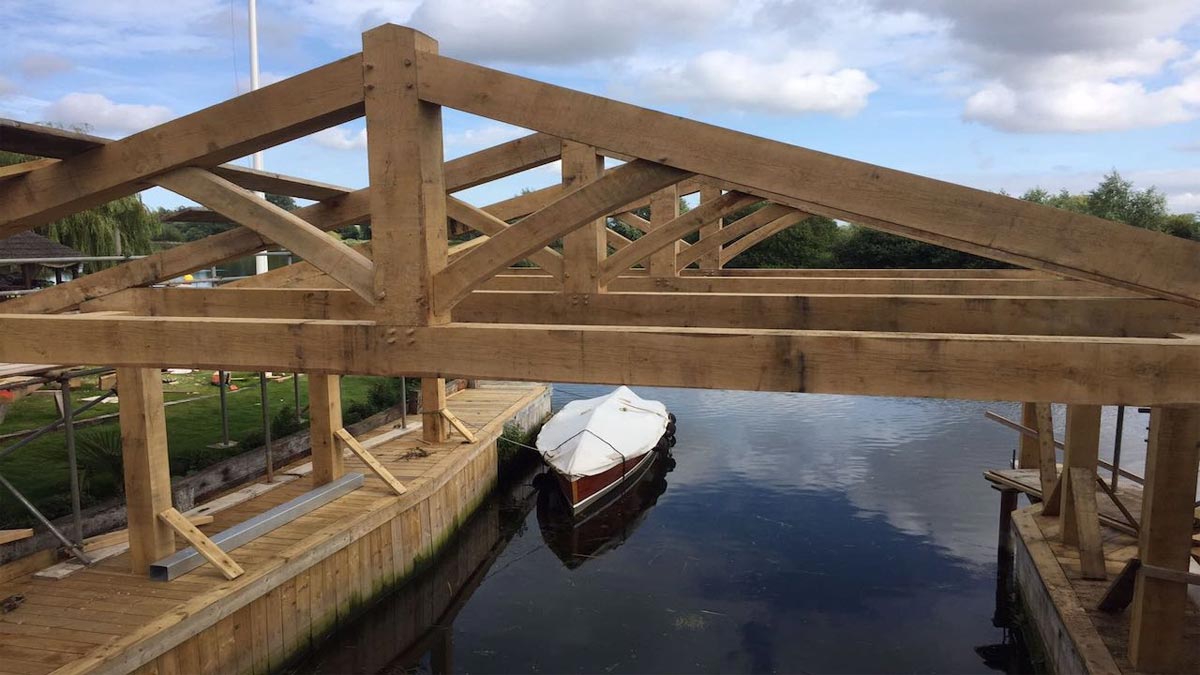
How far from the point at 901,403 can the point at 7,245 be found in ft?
67.6

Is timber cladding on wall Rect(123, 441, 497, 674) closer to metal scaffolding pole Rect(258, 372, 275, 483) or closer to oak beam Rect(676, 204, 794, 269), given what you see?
metal scaffolding pole Rect(258, 372, 275, 483)

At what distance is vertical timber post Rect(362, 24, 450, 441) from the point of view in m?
3.43

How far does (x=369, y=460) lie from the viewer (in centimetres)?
902

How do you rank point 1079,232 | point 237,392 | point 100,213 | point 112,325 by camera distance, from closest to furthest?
1. point 1079,232
2. point 112,325
3. point 237,392
4. point 100,213

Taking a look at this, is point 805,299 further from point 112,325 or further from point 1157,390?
point 112,325

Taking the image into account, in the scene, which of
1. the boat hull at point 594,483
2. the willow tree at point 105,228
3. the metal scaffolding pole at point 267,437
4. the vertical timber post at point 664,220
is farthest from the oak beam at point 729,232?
the willow tree at point 105,228

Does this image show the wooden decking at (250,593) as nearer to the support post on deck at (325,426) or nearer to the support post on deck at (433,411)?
the support post on deck at (325,426)

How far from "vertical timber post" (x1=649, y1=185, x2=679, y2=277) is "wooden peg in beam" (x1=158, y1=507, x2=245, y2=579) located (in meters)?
6.00

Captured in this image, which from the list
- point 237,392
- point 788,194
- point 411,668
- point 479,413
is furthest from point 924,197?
point 237,392

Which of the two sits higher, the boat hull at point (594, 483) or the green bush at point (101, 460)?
the green bush at point (101, 460)

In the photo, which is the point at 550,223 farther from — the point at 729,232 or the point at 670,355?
the point at 729,232

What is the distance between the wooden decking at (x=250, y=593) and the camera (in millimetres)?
5695

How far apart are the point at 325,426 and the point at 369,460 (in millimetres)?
654

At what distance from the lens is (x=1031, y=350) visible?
2.80m
